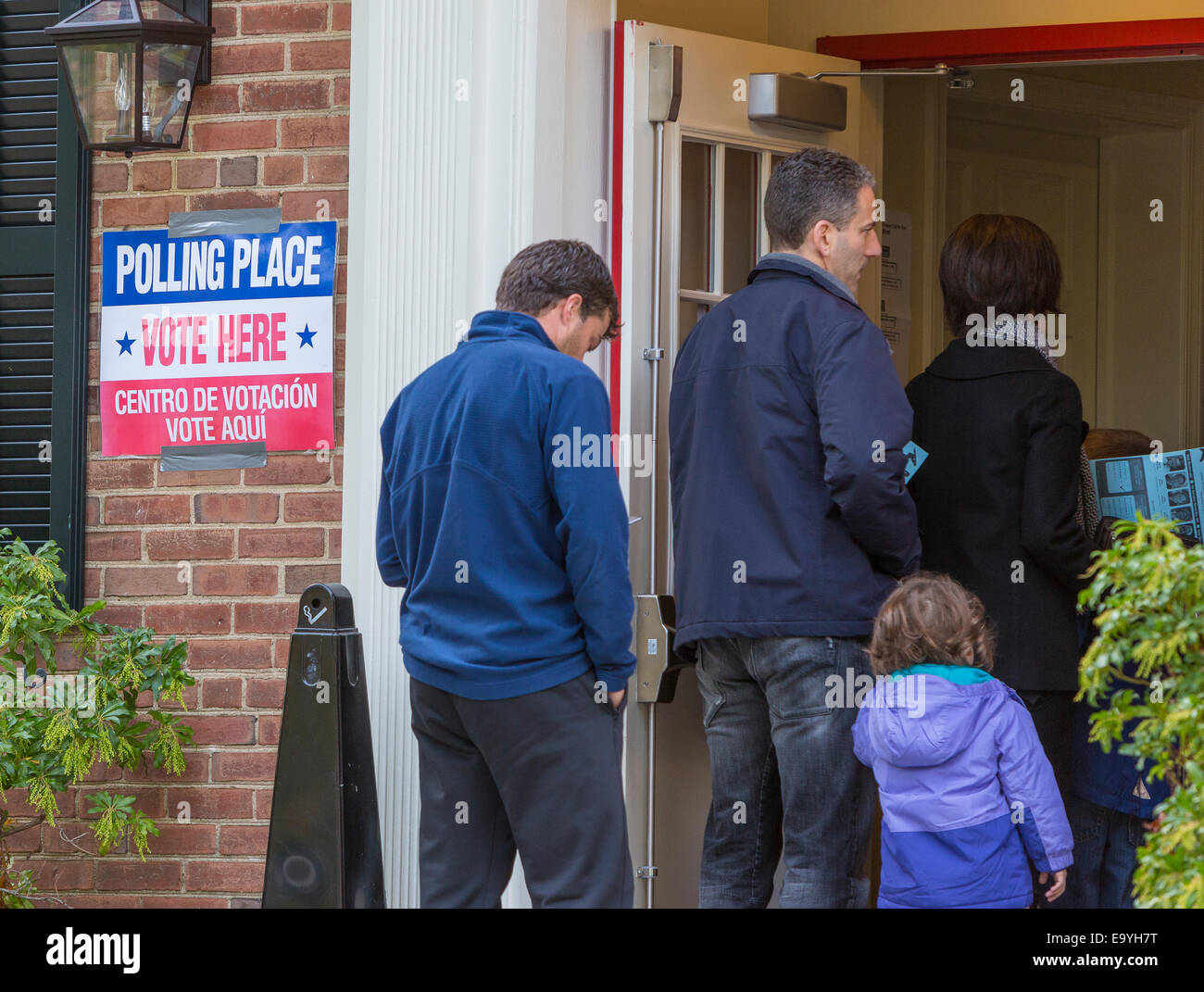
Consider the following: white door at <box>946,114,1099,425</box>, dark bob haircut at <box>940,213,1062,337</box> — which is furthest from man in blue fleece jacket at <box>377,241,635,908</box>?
white door at <box>946,114,1099,425</box>

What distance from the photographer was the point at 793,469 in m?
3.38

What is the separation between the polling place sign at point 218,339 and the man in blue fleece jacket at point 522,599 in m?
0.94

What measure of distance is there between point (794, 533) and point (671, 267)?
1.08 meters

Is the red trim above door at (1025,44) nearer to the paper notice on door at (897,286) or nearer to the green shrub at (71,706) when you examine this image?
the paper notice on door at (897,286)

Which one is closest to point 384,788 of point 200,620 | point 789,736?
point 200,620

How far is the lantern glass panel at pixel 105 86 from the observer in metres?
3.93

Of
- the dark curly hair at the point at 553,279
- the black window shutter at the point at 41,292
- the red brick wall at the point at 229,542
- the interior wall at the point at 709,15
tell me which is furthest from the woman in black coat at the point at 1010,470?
the black window shutter at the point at 41,292

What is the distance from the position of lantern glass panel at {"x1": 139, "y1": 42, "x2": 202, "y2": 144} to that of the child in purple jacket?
7.20 feet

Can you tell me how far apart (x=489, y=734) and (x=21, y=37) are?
2601 millimetres

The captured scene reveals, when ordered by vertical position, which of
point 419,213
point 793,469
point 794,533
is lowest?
point 794,533

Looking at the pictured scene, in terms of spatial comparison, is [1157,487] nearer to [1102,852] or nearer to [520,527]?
[1102,852]

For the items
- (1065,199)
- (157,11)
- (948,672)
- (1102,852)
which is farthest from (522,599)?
(1065,199)

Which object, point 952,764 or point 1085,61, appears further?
point 1085,61

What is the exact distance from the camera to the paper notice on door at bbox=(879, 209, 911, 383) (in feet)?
18.5
